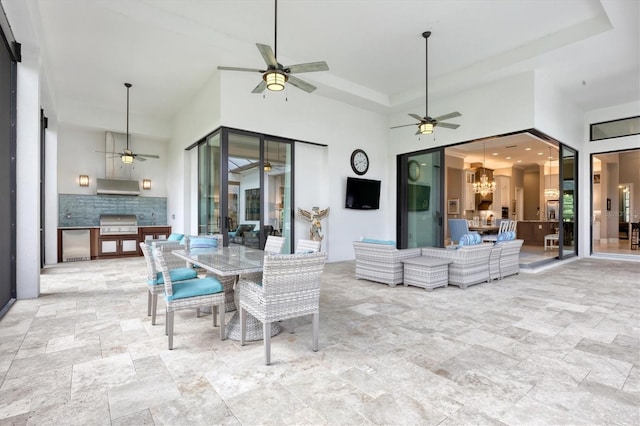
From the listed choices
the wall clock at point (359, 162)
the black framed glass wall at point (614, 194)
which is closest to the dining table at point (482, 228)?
the black framed glass wall at point (614, 194)

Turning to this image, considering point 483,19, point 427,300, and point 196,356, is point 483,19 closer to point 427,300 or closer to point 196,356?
point 427,300

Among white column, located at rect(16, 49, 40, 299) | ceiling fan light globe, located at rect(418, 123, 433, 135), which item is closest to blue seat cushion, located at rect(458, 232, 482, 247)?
ceiling fan light globe, located at rect(418, 123, 433, 135)

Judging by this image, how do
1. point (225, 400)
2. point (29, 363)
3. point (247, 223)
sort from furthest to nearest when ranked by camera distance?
point (247, 223) < point (29, 363) < point (225, 400)

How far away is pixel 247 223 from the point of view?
6.49 metres

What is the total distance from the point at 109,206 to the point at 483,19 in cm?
962

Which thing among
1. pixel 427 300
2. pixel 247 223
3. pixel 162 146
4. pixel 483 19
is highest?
pixel 483 19

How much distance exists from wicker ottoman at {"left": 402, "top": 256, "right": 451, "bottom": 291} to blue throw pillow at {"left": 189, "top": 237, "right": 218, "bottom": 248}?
2922 millimetres

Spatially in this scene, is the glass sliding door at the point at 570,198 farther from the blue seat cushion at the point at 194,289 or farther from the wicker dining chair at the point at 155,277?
the wicker dining chair at the point at 155,277

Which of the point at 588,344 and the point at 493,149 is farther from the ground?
the point at 493,149

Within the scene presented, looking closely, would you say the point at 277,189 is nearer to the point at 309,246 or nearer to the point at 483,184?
the point at 309,246

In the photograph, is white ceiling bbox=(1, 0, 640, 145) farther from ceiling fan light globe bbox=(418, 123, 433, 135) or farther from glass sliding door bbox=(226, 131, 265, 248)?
ceiling fan light globe bbox=(418, 123, 433, 135)

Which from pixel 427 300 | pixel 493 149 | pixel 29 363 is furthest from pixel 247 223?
pixel 493 149

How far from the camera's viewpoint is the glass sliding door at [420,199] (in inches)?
305

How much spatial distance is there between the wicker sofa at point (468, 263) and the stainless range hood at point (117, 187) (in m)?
8.04
